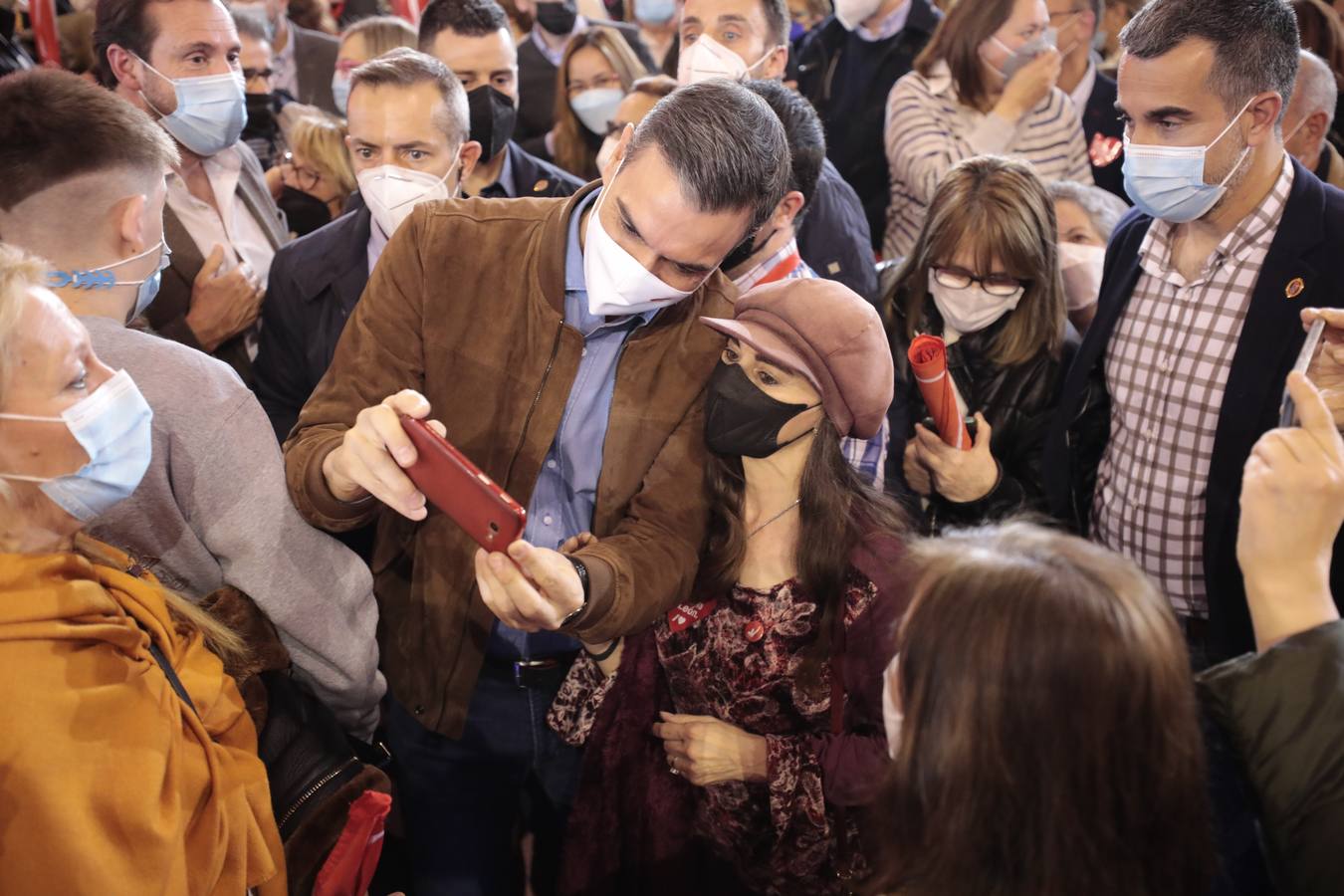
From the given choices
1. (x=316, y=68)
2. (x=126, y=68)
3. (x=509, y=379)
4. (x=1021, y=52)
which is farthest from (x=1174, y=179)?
(x=316, y=68)

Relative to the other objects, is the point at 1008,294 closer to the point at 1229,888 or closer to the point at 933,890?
the point at 1229,888

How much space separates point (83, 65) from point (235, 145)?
6.88 feet

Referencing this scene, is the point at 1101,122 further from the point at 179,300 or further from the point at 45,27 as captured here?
the point at 45,27

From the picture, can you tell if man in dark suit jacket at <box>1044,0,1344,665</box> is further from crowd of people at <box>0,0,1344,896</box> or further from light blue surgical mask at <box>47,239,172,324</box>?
light blue surgical mask at <box>47,239,172,324</box>

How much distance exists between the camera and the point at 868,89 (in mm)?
5145

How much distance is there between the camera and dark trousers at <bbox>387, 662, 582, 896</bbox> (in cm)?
271

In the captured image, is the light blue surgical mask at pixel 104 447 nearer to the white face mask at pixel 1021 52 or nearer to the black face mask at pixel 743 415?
the black face mask at pixel 743 415

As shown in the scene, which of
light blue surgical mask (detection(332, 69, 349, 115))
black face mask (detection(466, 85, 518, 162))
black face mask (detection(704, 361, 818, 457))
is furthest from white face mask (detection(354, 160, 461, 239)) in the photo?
light blue surgical mask (detection(332, 69, 349, 115))

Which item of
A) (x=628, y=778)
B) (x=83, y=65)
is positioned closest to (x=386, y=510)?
(x=628, y=778)

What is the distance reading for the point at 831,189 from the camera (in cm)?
405

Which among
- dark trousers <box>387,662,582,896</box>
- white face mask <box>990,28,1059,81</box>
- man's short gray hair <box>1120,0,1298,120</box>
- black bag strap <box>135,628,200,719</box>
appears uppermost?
man's short gray hair <box>1120,0,1298,120</box>

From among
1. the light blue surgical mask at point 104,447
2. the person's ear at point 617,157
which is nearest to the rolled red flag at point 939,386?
the person's ear at point 617,157

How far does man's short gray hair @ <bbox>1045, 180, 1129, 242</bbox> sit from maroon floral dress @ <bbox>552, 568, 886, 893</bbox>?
237cm

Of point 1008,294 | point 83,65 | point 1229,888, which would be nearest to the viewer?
point 1229,888
